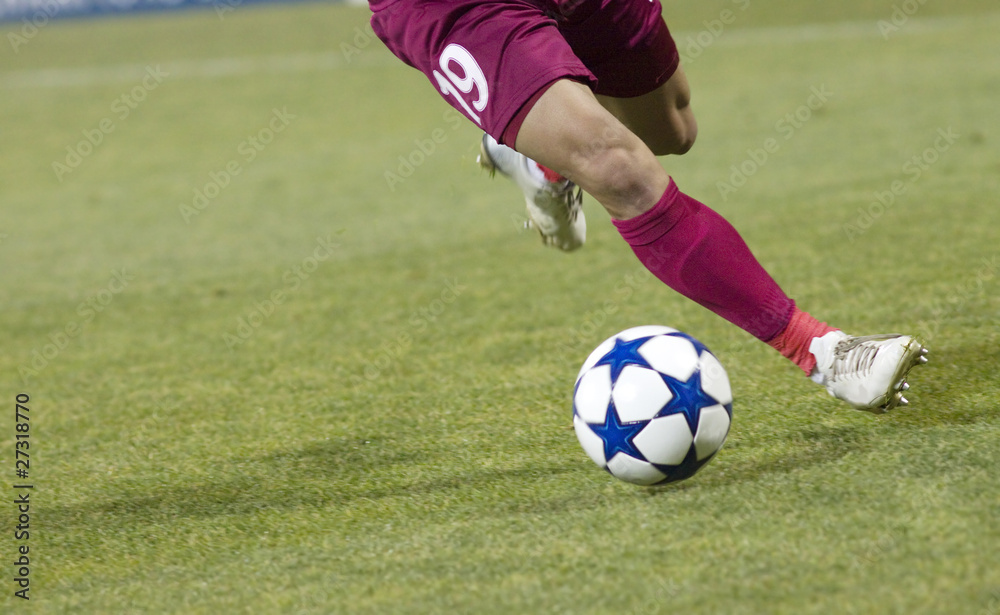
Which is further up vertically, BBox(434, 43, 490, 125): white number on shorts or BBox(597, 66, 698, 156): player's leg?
BBox(434, 43, 490, 125): white number on shorts

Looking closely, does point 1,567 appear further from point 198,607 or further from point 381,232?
point 381,232

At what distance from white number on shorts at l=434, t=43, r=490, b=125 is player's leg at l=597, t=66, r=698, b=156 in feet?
2.52

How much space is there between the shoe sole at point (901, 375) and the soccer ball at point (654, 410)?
37 centimetres

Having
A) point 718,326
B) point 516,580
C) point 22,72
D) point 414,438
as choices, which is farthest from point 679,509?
point 22,72

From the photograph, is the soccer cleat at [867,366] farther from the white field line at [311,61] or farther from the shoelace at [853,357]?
the white field line at [311,61]

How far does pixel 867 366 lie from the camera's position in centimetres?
232

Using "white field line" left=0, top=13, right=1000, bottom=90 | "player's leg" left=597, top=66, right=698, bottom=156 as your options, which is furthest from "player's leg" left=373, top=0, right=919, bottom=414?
"white field line" left=0, top=13, right=1000, bottom=90

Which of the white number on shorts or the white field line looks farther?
the white field line

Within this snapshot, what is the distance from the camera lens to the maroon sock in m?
2.39

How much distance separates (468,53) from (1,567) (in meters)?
1.54

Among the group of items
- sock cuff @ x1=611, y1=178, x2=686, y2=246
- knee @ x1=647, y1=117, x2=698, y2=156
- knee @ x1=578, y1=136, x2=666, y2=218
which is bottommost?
knee @ x1=647, y1=117, x2=698, y2=156

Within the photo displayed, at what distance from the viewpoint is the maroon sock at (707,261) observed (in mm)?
2387

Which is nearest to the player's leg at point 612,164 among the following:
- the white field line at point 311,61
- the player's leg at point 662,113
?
the player's leg at point 662,113

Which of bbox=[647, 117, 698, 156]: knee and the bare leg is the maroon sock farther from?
bbox=[647, 117, 698, 156]: knee
